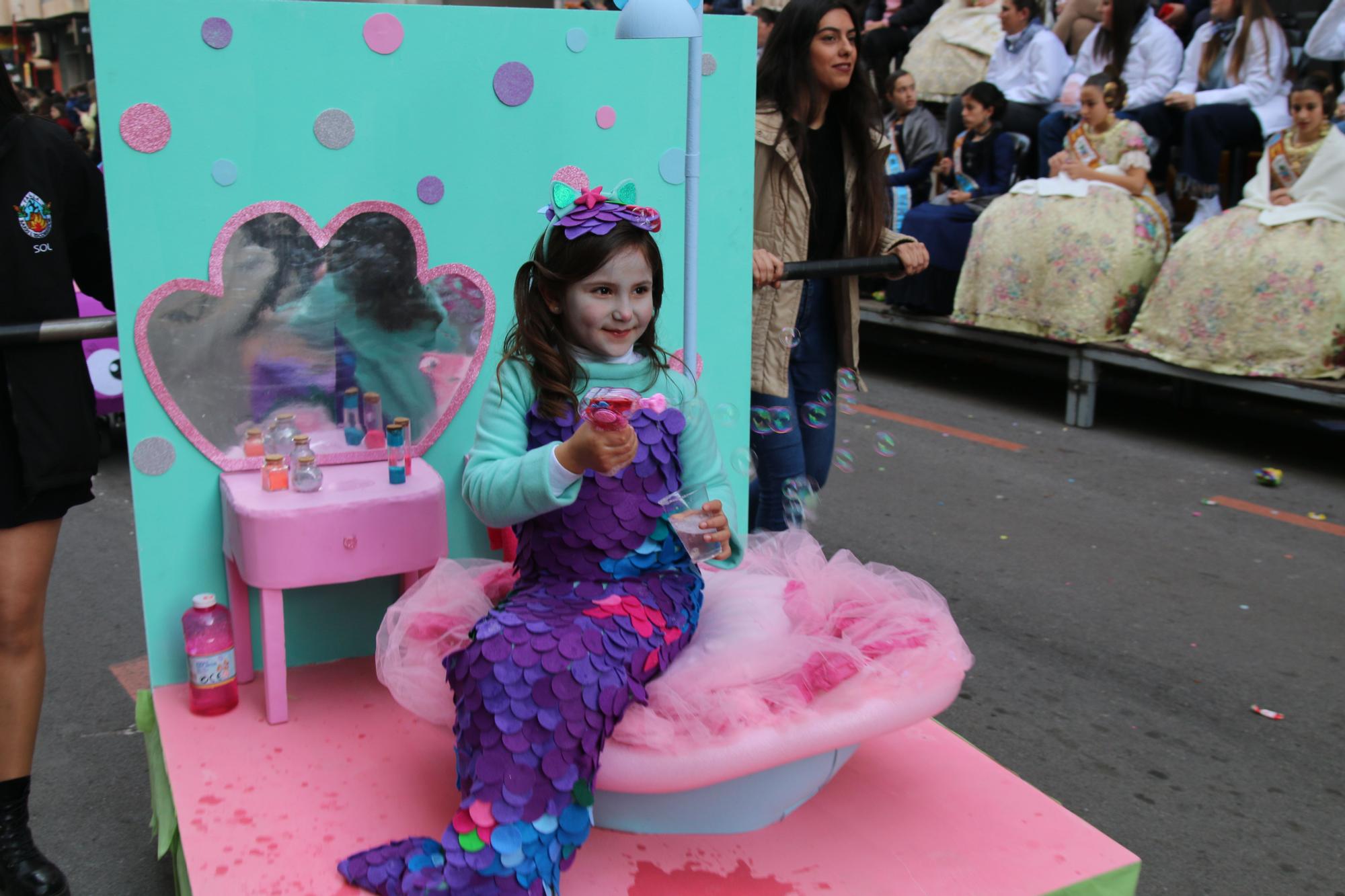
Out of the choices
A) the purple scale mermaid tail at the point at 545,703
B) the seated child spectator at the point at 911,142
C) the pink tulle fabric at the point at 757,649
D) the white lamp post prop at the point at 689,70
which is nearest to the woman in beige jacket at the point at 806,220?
the white lamp post prop at the point at 689,70

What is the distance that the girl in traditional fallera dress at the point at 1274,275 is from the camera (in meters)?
5.82

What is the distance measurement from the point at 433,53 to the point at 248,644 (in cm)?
139

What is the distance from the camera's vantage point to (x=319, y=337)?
8.91ft

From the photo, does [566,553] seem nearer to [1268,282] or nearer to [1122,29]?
[1268,282]

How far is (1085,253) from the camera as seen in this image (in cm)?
Result: 684

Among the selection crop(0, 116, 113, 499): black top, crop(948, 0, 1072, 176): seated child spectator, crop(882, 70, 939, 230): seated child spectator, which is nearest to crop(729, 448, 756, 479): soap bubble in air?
crop(0, 116, 113, 499): black top

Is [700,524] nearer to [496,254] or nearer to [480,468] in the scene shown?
[480,468]

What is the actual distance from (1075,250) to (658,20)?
16.8 ft

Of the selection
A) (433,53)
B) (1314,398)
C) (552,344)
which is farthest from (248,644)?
(1314,398)

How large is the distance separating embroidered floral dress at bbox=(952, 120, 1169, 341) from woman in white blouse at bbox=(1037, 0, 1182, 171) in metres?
0.73

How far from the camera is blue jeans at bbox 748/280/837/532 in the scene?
3.54 meters

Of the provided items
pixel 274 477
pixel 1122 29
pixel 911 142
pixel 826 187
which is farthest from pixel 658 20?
pixel 911 142

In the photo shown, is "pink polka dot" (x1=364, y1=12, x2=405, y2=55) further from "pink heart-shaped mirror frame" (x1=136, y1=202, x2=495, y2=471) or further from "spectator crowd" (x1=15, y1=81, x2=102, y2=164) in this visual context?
"spectator crowd" (x1=15, y1=81, x2=102, y2=164)

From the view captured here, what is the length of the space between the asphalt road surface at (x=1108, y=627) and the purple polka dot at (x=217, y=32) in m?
1.80
